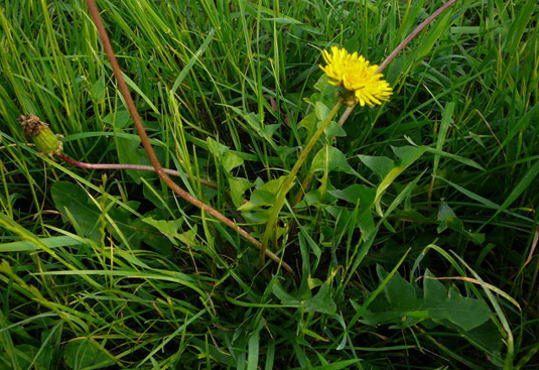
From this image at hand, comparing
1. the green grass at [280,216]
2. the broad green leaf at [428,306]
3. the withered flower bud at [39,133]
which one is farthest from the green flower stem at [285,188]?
the withered flower bud at [39,133]

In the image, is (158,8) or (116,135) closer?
(116,135)

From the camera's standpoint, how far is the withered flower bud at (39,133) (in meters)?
0.70

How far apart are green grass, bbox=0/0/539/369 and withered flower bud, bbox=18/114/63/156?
3.3 inches

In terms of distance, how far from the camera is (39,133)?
710 mm

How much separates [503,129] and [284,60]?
458 mm

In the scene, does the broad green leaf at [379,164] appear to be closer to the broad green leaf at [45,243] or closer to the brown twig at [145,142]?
the brown twig at [145,142]

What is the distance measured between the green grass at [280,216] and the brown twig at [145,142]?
4 centimetres

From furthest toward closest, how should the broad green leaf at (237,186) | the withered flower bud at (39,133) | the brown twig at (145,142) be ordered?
the broad green leaf at (237,186) < the withered flower bud at (39,133) < the brown twig at (145,142)

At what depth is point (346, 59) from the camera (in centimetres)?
64

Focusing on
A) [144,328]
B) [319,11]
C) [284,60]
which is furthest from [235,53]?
[144,328]

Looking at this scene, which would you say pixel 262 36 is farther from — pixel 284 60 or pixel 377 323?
pixel 377 323

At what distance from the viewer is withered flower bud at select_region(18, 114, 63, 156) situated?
0.70 metres

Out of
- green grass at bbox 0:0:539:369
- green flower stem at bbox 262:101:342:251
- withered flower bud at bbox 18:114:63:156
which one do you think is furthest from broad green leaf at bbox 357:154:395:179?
withered flower bud at bbox 18:114:63:156

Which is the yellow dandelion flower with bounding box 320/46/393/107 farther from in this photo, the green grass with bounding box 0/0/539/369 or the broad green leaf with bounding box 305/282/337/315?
the broad green leaf with bounding box 305/282/337/315
